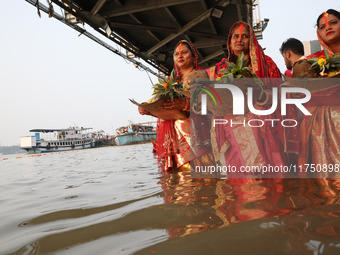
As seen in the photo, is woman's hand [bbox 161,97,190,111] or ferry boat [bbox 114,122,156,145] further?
ferry boat [bbox 114,122,156,145]

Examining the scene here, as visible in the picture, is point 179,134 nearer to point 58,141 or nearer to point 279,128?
point 279,128

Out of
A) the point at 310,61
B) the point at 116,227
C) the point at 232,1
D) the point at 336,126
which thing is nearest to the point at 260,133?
the point at 336,126

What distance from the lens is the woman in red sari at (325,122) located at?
77.2 inches

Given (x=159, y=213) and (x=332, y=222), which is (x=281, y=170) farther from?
(x=159, y=213)

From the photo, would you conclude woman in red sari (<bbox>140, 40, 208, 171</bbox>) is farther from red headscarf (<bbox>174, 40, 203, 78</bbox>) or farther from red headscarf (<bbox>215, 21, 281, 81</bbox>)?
red headscarf (<bbox>215, 21, 281, 81</bbox>)

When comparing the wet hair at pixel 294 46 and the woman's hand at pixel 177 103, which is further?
the wet hair at pixel 294 46

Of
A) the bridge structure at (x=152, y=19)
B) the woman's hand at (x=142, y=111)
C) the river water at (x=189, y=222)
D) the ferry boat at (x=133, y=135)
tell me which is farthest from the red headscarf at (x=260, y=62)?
the ferry boat at (x=133, y=135)

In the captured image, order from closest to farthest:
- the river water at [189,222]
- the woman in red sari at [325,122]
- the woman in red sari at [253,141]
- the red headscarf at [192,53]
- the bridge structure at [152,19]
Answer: the river water at [189,222]
the woman in red sari at [325,122]
the woman in red sari at [253,141]
the red headscarf at [192,53]
the bridge structure at [152,19]

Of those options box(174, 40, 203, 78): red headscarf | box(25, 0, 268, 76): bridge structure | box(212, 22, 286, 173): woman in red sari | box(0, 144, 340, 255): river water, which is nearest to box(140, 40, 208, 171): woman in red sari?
box(174, 40, 203, 78): red headscarf

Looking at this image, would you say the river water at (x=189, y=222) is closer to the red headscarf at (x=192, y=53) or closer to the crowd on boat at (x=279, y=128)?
the crowd on boat at (x=279, y=128)

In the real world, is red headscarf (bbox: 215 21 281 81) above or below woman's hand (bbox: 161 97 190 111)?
above

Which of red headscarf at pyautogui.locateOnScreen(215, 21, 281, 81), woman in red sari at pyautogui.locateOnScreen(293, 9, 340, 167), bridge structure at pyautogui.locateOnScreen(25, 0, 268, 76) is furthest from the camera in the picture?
bridge structure at pyautogui.locateOnScreen(25, 0, 268, 76)

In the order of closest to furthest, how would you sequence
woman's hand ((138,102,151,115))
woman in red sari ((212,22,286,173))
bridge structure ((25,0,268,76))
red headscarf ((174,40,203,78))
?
woman in red sari ((212,22,286,173))
woman's hand ((138,102,151,115))
red headscarf ((174,40,203,78))
bridge structure ((25,0,268,76))

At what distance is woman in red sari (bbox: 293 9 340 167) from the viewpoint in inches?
77.2
